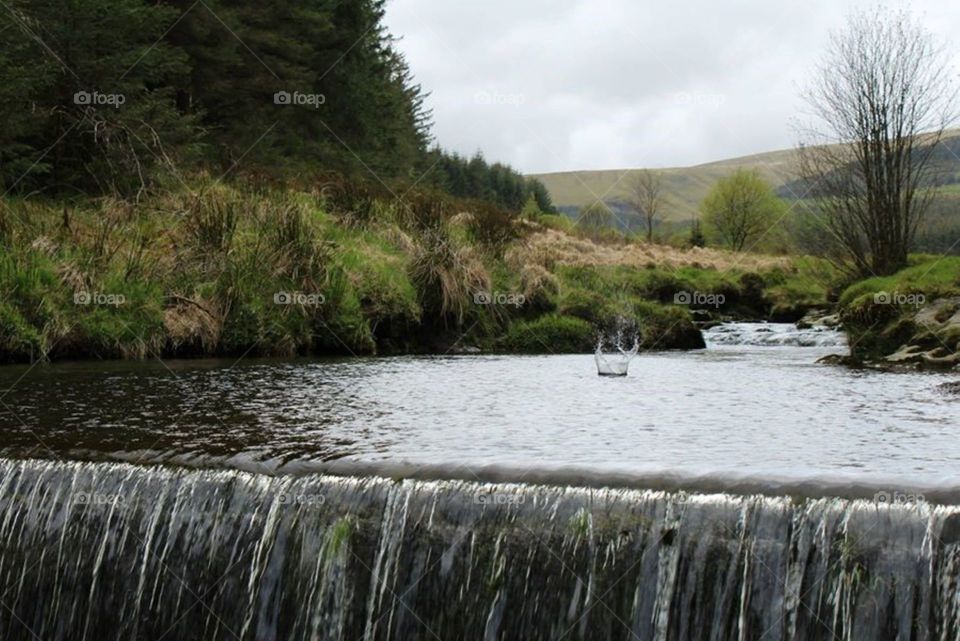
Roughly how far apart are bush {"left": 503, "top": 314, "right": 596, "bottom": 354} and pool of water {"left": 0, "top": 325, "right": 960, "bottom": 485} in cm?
307

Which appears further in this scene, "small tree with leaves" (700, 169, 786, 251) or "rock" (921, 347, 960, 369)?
"small tree with leaves" (700, 169, 786, 251)

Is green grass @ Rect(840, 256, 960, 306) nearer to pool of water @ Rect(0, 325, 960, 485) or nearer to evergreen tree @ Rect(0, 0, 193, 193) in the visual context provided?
pool of water @ Rect(0, 325, 960, 485)

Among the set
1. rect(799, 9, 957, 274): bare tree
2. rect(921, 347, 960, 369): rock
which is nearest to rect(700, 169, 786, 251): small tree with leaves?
rect(799, 9, 957, 274): bare tree

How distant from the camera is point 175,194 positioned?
11859mm

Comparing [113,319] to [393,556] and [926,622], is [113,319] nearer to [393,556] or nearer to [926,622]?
[393,556]

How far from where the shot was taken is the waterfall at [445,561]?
10.1 ft

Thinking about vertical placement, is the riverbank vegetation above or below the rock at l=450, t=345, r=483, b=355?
above

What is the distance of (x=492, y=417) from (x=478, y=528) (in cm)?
195

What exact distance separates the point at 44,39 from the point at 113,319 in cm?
590

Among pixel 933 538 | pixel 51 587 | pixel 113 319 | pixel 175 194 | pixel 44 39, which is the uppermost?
pixel 44 39

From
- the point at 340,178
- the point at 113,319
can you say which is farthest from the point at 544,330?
the point at 113,319

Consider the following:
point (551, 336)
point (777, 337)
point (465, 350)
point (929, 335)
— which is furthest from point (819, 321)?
point (465, 350)

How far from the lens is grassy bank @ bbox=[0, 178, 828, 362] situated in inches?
354

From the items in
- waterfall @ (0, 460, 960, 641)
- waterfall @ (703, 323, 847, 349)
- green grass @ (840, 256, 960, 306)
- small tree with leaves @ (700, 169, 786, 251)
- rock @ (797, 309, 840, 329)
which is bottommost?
waterfall @ (0, 460, 960, 641)
